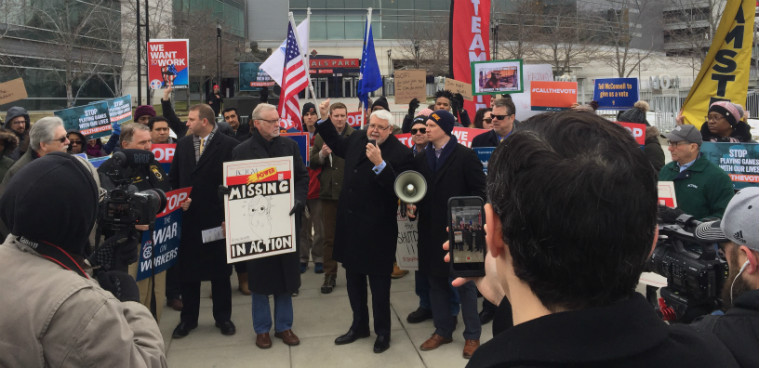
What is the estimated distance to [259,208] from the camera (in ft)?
18.4

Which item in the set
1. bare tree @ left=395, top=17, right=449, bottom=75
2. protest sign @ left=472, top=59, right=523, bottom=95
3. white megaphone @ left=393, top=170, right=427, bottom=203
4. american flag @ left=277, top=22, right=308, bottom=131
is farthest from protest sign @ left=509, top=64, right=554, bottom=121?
bare tree @ left=395, top=17, right=449, bottom=75

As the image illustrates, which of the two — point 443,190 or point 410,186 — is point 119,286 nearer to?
point 410,186

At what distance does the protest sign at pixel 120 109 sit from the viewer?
1020 centimetres

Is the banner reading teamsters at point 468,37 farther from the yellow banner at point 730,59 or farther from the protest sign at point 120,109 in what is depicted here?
the protest sign at point 120,109

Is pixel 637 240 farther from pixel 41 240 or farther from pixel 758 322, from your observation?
pixel 41 240

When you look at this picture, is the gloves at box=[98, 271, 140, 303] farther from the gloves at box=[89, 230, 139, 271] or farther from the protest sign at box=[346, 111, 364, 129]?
the protest sign at box=[346, 111, 364, 129]

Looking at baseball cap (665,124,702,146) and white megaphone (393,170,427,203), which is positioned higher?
baseball cap (665,124,702,146)

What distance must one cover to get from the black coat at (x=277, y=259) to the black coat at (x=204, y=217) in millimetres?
270

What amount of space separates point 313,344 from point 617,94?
816cm

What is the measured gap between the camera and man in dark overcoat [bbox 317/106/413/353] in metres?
5.54

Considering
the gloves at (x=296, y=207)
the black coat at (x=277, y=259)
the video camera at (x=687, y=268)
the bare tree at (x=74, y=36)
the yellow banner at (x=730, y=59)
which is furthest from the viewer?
the bare tree at (x=74, y=36)

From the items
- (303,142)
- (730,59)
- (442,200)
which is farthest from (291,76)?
(730,59)

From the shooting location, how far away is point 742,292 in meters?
2.04

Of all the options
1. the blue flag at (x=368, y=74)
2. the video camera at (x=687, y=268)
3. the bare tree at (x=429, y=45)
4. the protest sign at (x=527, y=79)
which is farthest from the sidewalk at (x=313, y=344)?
the bare tree at (x=429, y=45)
